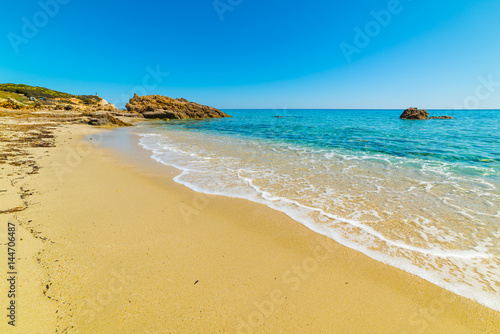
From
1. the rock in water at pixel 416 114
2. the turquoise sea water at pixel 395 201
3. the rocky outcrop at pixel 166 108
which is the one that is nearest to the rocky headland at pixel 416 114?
the rock in water at pixel 416 114

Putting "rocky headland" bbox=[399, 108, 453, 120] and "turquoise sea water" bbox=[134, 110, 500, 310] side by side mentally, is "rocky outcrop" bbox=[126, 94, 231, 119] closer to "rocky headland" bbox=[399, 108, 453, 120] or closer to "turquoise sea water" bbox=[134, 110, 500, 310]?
"turquoise sea water" bbox=[134, 110, 500, 310]

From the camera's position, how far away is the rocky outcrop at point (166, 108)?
152 feet

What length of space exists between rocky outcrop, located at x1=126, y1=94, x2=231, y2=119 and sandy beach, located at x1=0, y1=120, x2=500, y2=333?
4584 centimetres

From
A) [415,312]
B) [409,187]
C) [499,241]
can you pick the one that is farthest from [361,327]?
[409,187]

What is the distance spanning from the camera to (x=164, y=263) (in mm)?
2986

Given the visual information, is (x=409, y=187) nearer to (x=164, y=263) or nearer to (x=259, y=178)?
(x=259, y=178)

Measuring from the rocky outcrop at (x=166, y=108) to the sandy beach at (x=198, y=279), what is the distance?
150 ft

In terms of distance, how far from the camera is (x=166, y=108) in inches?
2018

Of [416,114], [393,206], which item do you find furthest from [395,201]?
[416,114]

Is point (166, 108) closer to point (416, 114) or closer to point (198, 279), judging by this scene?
point (198, 279)

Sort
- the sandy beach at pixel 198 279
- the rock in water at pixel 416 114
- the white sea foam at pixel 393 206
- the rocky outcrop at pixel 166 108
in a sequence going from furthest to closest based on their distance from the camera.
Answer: the rocky outcrop at pixel 166 108, the rock in water at pixel 416 114, the white sea foam at pixel 393 206, the sandy beach at pixel 198 279

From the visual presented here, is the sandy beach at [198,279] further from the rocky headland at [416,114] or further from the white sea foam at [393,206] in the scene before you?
the rocky headland at [416,114]

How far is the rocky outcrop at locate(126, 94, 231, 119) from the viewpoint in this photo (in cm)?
4619

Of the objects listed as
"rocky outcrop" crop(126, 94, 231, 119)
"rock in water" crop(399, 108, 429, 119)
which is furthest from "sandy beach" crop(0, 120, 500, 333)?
"rock in water" crop(399, 108, 429, 119)
